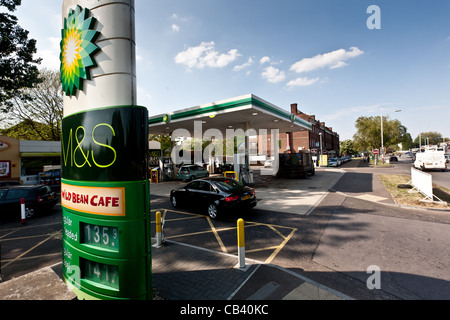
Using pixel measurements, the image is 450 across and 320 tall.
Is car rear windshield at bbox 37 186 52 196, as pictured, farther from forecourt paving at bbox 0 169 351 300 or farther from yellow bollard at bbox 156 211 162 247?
yellow bollard at bbox 156 211 162 247

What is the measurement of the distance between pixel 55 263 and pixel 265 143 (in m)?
44.7

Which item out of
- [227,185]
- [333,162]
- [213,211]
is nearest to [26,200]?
[213,211]

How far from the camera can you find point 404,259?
4703mm

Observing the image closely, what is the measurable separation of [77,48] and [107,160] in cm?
176

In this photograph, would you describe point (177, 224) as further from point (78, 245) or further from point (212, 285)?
point (78, 245)

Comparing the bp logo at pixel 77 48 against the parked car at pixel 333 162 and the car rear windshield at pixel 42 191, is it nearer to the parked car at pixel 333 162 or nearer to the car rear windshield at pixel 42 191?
the car rear windshield at pixel 42 191

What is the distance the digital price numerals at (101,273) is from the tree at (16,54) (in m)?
18.6

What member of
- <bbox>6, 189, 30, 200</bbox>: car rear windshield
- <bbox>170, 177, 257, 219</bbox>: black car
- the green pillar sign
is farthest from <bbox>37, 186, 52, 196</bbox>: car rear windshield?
the green pillar sign

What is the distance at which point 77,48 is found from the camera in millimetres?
3045

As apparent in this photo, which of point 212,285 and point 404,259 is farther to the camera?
point 404,259

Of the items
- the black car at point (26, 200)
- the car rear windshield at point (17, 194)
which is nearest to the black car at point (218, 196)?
the black car at point (26, 200)

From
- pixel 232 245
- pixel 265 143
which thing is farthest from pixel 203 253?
pixel 265 143

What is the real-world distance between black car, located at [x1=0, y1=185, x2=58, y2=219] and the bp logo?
313 inches

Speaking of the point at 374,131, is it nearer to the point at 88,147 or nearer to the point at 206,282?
the point at 206,282
